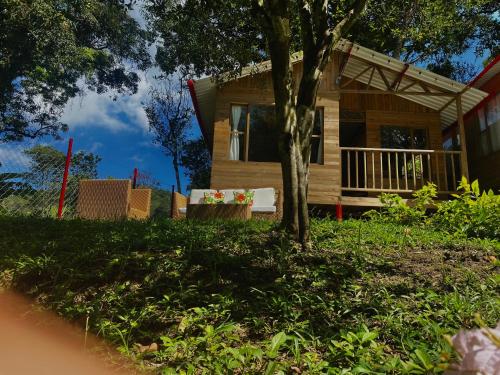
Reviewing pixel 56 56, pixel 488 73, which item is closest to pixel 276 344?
pixel 488 73

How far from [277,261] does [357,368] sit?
1.67 m

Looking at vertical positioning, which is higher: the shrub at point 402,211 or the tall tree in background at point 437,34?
the tall tree in background at point 437,34

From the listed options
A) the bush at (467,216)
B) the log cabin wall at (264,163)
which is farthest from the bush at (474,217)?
the log cabin wall at (264,163)

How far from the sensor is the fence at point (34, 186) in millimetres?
8625

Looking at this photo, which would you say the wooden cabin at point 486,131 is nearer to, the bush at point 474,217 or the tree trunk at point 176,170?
the bush at point 474,217

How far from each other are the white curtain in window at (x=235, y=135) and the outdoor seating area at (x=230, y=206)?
3.47 ft

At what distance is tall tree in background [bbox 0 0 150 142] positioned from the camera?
17.4 meters

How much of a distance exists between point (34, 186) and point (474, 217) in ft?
26.3

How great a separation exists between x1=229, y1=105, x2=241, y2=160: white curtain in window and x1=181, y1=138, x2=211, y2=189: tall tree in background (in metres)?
13.1

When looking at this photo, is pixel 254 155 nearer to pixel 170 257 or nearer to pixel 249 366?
Answer: pixel 170 257

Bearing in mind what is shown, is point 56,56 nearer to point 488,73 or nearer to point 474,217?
point 488,73

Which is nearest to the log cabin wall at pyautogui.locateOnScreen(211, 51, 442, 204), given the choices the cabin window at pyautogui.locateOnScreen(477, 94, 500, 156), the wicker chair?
the wicker chair

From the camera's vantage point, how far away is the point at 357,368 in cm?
207

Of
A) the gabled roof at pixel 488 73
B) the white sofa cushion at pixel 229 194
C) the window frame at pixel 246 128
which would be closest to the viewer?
the white sofa cushion at pixel 229 194
